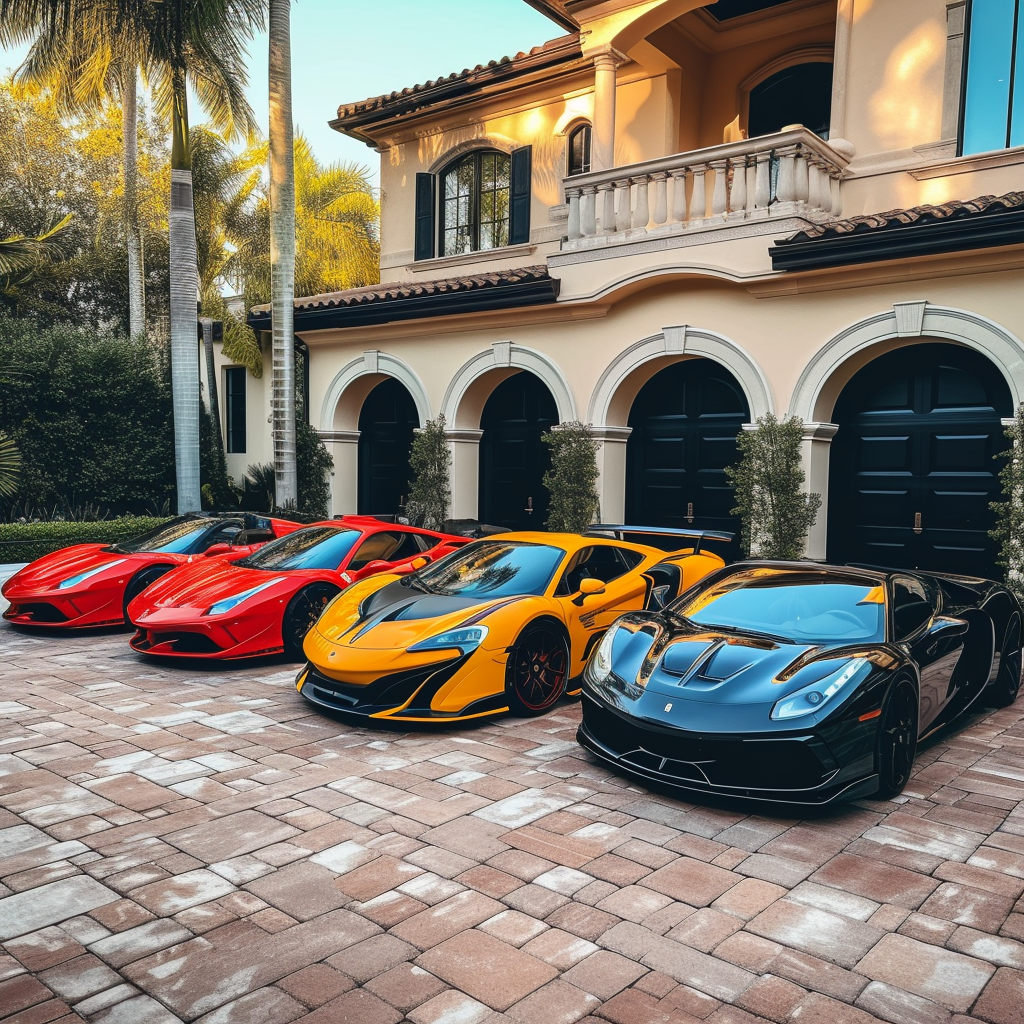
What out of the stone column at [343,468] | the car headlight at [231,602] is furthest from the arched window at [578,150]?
the car headlight at [231,602]

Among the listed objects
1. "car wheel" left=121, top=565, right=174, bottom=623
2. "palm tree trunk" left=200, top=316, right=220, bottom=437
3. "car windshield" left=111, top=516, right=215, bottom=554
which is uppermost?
"palm tree trunk" left=200, top=316, right=220, bottom=437

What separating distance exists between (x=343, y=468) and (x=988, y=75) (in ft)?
37.3

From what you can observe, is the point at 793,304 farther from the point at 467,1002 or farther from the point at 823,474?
the point at 467,1002

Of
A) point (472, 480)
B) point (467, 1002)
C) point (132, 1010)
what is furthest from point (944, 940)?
point (472, 480)

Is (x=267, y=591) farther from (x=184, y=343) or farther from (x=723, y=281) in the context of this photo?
(x=184, y=343)

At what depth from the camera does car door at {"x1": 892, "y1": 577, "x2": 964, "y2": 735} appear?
500 centimetres

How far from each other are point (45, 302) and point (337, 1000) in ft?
92.4

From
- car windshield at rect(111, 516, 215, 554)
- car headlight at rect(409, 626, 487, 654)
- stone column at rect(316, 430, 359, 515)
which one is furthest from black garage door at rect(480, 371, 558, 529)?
car headlight at rect(409, 626, 487, 654)

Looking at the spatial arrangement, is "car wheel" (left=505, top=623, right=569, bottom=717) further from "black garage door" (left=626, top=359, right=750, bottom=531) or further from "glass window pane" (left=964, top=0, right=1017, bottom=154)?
"glass window pane" (left=964, top=0, right=1017, bottom=154)

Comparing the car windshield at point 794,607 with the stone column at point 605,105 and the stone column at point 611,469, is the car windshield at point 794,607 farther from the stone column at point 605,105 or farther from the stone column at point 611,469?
the stone column at point 605,105

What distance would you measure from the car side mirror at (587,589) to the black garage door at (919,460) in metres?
5.76

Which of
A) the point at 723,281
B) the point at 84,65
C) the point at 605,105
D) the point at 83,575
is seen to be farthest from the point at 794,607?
the point at 84,65

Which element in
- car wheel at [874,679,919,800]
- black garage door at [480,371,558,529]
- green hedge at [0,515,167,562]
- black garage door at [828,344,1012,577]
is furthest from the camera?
black garage door at [480,371,558,529]

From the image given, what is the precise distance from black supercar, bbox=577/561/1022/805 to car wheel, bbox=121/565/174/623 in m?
5.88
